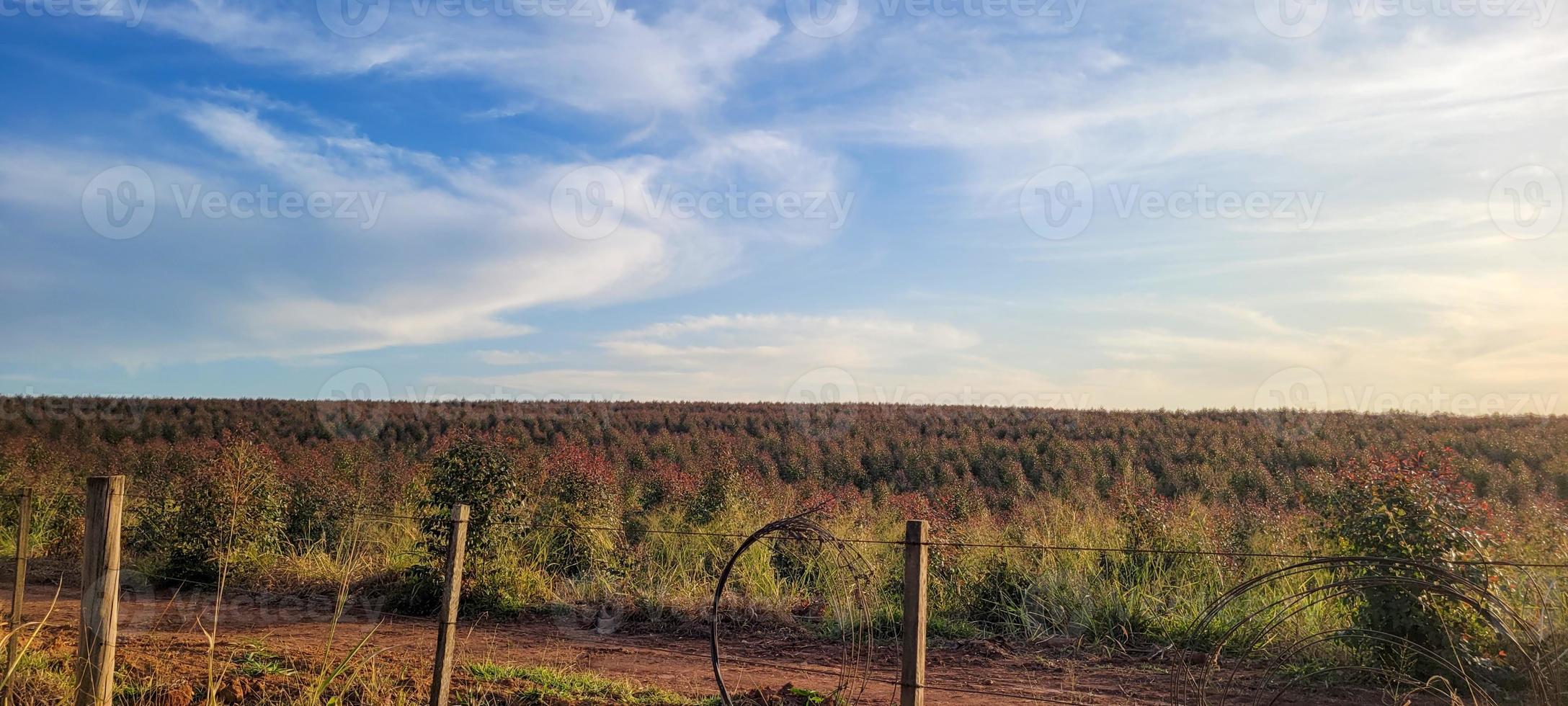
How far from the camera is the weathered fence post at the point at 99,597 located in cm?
471

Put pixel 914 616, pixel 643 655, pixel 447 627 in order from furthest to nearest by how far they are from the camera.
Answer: pixel 643 655 → pixel 447 627 → pixel 914 616

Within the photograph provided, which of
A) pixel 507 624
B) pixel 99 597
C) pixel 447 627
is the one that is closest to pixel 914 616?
pixel 447 627

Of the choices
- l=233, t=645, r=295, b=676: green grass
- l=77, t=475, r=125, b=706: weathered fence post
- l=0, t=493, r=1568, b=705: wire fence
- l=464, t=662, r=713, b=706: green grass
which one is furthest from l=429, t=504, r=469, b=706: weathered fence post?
l=77, t=475, r=125, b=706: weathered fence post

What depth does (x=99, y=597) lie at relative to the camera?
472 centimetres

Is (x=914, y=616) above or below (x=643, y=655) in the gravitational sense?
above

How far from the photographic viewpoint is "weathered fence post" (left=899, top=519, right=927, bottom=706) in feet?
14.2

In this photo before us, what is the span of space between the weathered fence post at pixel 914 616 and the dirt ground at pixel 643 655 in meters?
1.45

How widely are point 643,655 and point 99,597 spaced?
12.6 feet

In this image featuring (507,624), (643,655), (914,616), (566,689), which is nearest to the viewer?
(914,616)

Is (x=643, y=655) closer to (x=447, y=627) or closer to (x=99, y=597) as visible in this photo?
(x=447, y=627)

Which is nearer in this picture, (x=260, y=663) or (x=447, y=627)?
(x=447, y=627)

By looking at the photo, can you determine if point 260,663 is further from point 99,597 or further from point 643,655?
point 643,655

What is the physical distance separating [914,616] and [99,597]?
160 inches

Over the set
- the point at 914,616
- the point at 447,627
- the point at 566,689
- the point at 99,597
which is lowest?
the point at 566,689
